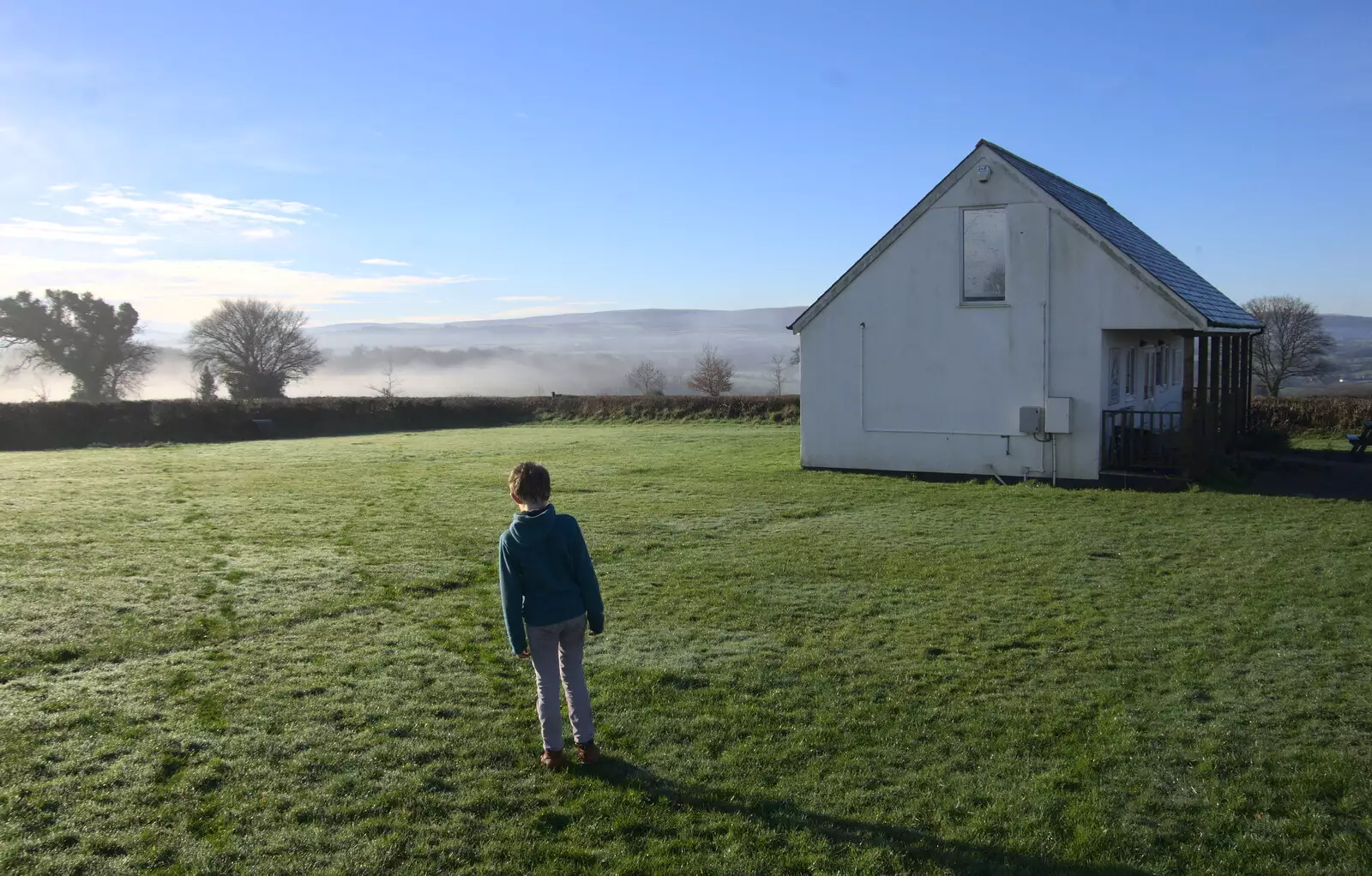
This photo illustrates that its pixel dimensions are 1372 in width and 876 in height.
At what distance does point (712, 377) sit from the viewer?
173 feet

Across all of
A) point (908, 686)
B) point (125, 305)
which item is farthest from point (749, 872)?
point (125, 305)

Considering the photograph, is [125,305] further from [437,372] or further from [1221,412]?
[1221,412]

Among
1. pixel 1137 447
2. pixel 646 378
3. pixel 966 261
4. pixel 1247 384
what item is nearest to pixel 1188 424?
pixel 1137 447

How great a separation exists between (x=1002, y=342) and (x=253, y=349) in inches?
2426

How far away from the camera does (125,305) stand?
67.3 meters

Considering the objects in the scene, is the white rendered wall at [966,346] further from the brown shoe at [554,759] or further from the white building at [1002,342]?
the brown shoe at [554,759]

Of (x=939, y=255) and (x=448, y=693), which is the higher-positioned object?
(x=939, y=255)

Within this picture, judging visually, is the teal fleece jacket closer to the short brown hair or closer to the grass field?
the short brown hair

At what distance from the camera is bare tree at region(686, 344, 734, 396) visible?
5247cm

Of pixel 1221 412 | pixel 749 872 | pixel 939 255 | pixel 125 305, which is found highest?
pixel 125 305

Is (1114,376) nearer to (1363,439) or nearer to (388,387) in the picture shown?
(1363,439)

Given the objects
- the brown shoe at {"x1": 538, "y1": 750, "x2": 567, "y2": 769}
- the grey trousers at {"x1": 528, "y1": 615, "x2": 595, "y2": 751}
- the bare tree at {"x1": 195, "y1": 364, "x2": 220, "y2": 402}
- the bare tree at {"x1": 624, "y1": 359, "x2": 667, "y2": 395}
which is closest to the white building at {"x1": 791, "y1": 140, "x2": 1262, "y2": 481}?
the grey trousers at {"x1": 528, "y1": 615, "x2": 595, "y2": 751}

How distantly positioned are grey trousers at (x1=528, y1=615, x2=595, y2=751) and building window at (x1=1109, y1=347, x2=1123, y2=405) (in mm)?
16201

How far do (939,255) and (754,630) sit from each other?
13304 mm
